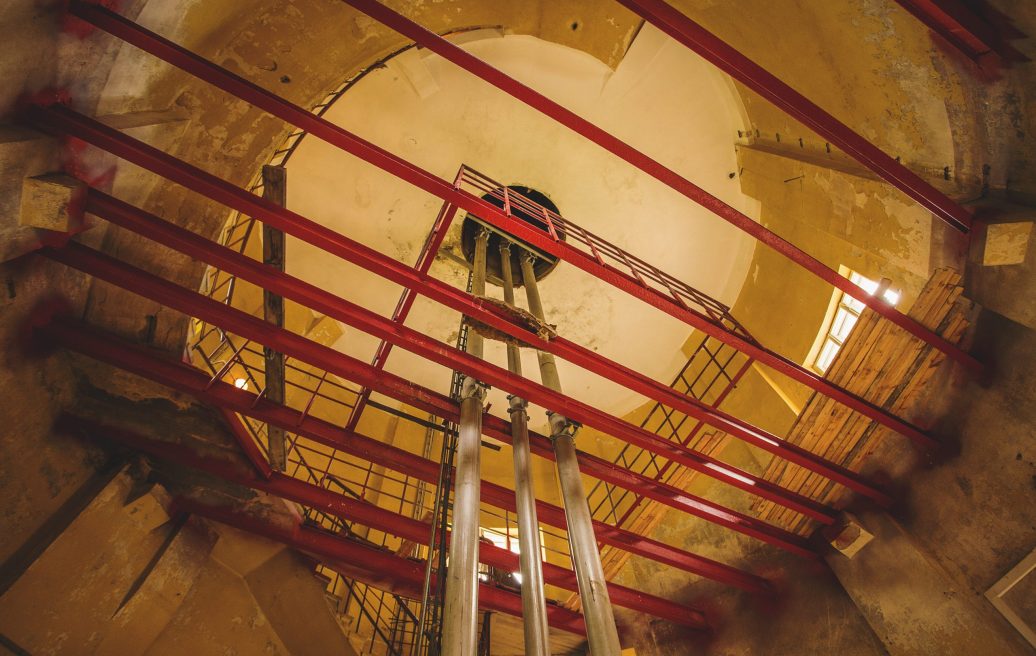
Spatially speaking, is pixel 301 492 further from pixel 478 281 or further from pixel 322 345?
pixel 478 281

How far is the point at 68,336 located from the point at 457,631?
16.3 feet

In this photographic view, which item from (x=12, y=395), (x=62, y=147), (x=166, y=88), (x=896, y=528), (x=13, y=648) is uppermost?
(x=166, y=88)

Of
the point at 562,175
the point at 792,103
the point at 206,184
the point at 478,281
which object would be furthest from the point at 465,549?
the point at 562,175

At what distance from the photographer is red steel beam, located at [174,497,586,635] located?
648cm

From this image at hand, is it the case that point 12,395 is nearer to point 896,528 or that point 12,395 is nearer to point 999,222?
point 999,222

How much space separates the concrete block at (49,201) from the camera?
4.07m

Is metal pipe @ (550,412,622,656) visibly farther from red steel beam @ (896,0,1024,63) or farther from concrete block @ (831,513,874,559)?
red steel beam @ (896,0,1024,63)

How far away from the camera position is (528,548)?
14.5 ft

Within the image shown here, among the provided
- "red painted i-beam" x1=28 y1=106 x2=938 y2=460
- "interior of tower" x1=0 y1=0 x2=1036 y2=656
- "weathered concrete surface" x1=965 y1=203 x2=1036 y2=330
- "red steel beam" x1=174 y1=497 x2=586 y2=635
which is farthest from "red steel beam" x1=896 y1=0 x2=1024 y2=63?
A: "red steel beam" x1=174 y1=497 x2=586 y2=635

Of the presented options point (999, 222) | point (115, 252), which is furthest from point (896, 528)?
point (115, 252)

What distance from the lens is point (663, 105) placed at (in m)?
9.98

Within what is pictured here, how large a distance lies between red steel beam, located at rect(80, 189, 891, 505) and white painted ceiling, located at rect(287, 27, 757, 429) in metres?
5.47

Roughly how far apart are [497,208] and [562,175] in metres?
6.70

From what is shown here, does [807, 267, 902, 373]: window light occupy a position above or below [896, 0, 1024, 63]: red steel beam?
above
